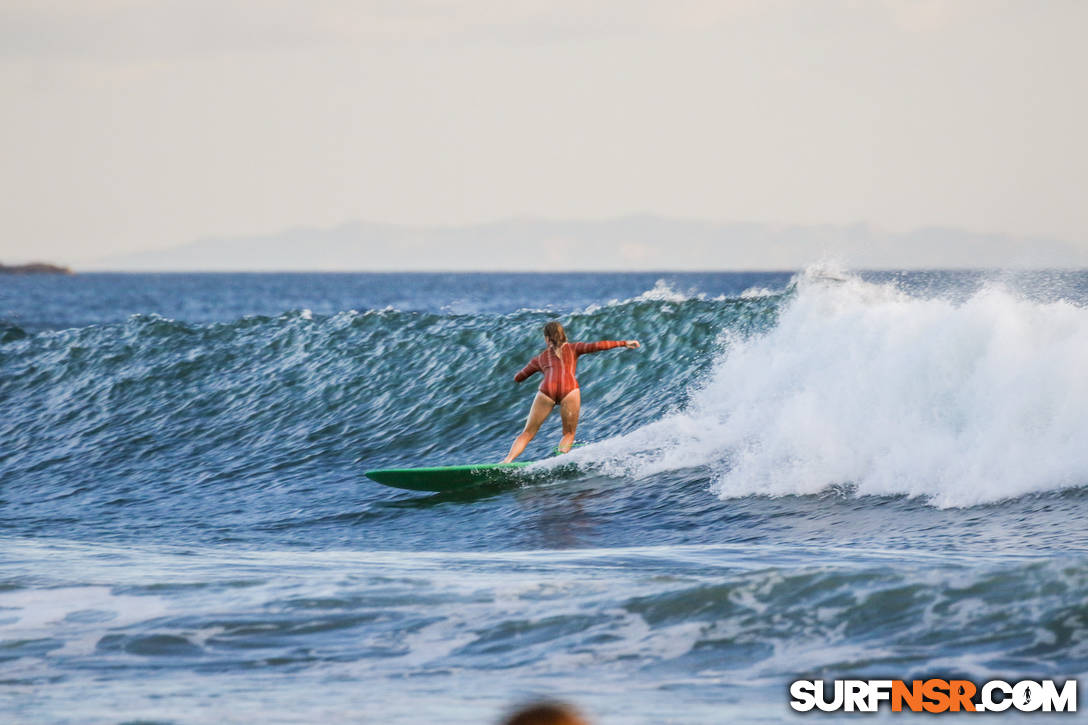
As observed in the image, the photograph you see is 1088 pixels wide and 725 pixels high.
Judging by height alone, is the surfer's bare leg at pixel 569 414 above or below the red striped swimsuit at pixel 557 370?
below

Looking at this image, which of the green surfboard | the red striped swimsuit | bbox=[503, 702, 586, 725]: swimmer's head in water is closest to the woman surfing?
the red striped swimsuit

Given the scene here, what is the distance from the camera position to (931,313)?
16.0m

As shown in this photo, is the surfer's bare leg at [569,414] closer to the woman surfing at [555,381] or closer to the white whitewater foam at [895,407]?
the woman surfing at [555,381]

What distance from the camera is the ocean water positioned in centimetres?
771

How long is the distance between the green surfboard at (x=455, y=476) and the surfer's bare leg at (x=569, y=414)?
1.96 feet

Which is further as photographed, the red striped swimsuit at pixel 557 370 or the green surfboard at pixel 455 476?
the red striped swimsuit at pixel 557 370

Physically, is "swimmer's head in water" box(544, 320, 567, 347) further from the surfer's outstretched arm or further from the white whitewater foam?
the white whitewater foam

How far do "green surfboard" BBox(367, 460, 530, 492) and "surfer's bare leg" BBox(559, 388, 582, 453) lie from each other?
0.60 metres

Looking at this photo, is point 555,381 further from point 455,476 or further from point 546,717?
point 546,717

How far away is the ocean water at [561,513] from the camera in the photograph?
7.71 metres

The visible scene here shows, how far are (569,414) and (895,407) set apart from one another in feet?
12.0

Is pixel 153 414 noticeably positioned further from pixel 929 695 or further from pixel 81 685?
pixel 929 695

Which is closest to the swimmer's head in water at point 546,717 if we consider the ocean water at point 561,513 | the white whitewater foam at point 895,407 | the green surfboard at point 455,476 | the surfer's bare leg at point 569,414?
the ocean water at point 561,513

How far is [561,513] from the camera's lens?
45.5ft
